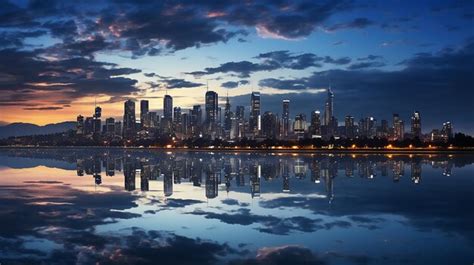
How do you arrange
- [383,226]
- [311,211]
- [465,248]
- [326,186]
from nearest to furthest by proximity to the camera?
1. [465,248]
2. [383,226]
3. [311,211]
4. [326,186]

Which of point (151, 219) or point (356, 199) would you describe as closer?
point (151, 219)

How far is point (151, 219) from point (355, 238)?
7864 mm

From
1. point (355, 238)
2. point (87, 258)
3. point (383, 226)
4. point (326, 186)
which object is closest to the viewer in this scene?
point (87, 258)

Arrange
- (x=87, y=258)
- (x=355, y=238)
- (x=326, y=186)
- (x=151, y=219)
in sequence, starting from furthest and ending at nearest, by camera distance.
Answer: (x=326, y=186)
(x=151, y=219)
(x=355, y=238)
(x=87, y=258)

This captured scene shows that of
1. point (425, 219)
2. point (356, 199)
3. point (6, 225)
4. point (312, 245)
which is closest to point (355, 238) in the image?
point (312, 245)

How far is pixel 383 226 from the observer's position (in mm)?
17547

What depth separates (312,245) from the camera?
1447cm

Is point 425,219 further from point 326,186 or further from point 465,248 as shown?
point 326,186

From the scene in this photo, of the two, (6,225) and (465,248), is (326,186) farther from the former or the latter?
(6,225)

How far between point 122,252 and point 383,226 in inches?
371

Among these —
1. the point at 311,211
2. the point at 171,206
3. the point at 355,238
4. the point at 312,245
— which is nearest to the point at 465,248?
the point at 355,238

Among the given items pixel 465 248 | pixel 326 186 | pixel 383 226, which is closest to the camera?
pixel 465 248

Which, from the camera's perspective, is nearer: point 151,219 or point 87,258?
point 87,258

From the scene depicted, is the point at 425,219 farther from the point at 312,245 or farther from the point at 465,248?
the point at 312,245
